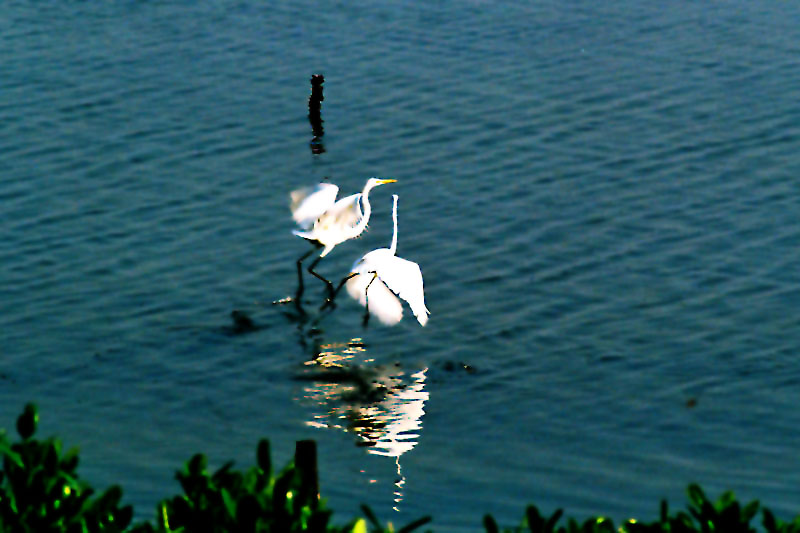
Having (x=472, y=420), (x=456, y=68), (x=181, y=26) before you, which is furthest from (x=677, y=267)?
(x=181, y=26)

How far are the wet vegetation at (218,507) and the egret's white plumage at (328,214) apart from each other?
10778 mm

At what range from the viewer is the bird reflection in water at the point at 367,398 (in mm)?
13477

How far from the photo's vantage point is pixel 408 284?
15.9 meters

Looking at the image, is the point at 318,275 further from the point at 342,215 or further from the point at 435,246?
the point at 435,246

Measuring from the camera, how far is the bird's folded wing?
17859mm

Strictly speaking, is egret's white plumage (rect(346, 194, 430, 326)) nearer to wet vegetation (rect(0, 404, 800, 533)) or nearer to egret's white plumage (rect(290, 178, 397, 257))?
egret's white plumage (rect(290, 178, 397, 257))

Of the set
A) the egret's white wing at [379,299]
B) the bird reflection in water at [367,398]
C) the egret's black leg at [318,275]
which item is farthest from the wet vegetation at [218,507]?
the egret's black leg at [318,275]

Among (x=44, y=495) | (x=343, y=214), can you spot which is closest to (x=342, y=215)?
(x=343, y=214)

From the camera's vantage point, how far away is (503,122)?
76.2ft

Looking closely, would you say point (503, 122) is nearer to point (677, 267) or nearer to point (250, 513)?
point (677, 267)

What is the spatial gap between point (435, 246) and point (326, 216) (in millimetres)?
1737

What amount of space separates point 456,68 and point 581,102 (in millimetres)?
3203

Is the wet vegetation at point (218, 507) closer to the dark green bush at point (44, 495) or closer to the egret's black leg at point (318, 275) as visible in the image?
the dark green bush at point (44, 495)

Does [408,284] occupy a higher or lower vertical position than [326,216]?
lower
